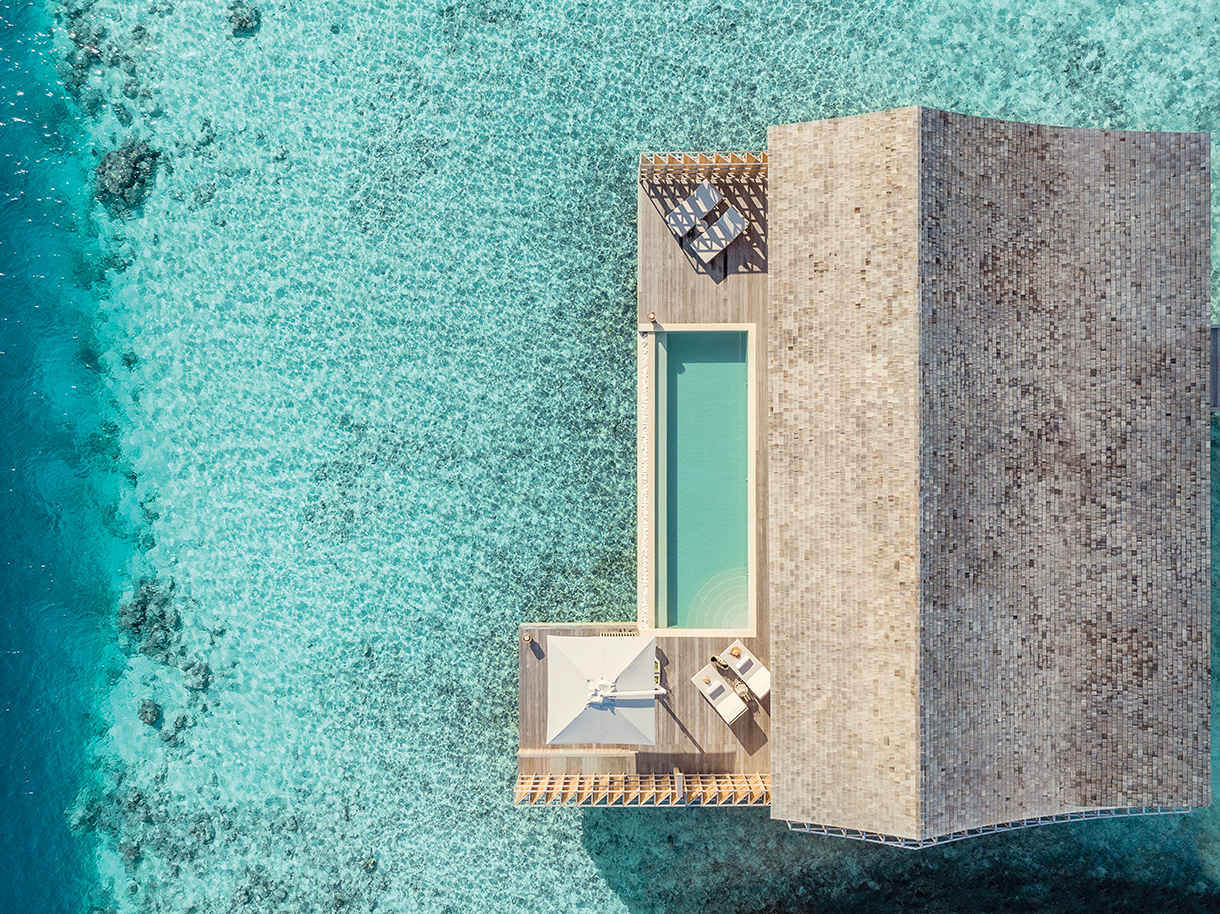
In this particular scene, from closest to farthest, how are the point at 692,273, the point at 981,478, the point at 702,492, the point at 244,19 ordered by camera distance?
the point at 981,478
the point at 692,273
the point at 702,492
the point at 244,19

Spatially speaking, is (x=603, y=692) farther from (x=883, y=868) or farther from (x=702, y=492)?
(x=883, y=868)

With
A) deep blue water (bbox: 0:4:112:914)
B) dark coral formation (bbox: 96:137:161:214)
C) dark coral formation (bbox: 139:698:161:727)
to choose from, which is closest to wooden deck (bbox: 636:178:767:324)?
dark coral formation (bbox: 96:137:161:214)

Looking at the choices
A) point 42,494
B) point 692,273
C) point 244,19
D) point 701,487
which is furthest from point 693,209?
point 42,494

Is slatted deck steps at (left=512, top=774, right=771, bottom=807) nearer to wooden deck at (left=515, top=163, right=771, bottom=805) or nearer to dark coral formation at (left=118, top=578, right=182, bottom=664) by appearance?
wooden deck at (left=515, top=163, right=771, bottom=805)

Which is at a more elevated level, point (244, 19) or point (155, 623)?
point (244, 19)

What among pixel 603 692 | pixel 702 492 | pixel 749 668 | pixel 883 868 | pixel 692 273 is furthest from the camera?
pixel 883 868

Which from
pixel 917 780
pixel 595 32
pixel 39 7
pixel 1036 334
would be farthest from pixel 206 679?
pixel 1036 334

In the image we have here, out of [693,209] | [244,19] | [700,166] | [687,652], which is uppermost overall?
[244,19]

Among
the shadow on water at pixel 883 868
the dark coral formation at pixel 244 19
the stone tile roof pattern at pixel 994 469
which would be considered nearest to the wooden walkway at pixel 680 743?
the stone tile roof pattern at pixel 994 469

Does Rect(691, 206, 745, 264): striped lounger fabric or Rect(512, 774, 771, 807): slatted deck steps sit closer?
Rect(512, 774, 771, 807): slatted deck steps
